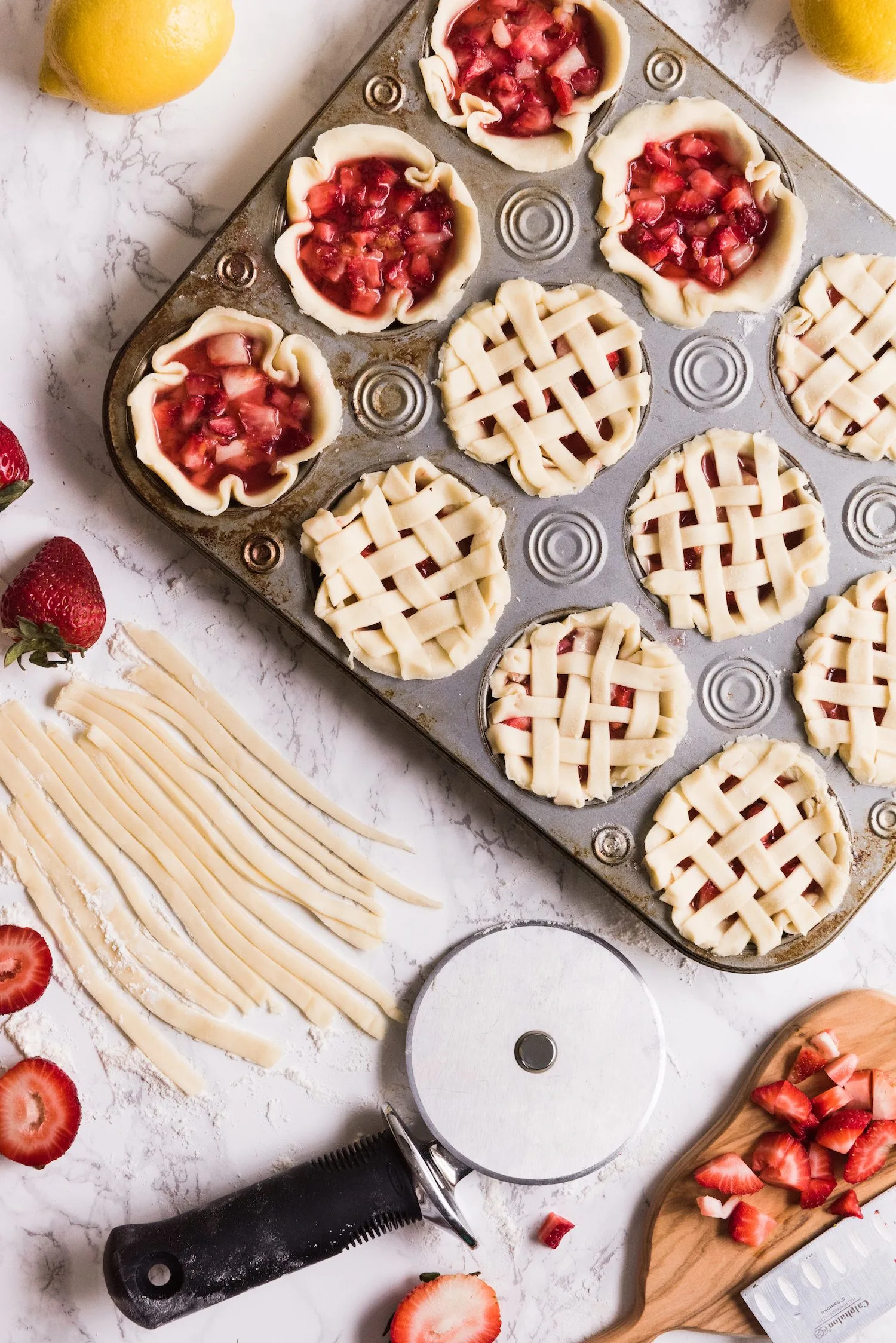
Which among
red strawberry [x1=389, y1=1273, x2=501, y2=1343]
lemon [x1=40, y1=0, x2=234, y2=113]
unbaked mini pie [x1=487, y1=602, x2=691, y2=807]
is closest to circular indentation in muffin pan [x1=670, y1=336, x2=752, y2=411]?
unbaked mini pie [x1=487, y1=602, x2=691, y2=807]

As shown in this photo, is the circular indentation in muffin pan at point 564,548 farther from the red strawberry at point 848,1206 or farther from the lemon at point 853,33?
the red strawberry at point 848,1206

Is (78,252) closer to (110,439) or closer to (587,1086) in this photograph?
(110,439)

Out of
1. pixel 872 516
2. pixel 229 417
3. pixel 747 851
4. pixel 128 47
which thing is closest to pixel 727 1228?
pixel 747 851

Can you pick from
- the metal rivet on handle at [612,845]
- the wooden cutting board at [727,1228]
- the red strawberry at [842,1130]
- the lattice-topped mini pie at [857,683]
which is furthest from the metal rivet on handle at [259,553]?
the red strawberry at [842,1130]

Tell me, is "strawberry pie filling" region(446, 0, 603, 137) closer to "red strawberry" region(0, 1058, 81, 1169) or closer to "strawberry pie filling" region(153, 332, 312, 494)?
"strawberry pie filling" region(153, 332, 312, 494)

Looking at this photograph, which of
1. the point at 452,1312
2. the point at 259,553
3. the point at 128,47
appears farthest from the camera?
the point at 452,1312

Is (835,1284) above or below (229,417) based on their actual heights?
below

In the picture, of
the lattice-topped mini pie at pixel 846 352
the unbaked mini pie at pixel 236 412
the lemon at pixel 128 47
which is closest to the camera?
the lemon at pixel 128 47

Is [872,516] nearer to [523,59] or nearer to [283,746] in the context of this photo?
[523,59]
